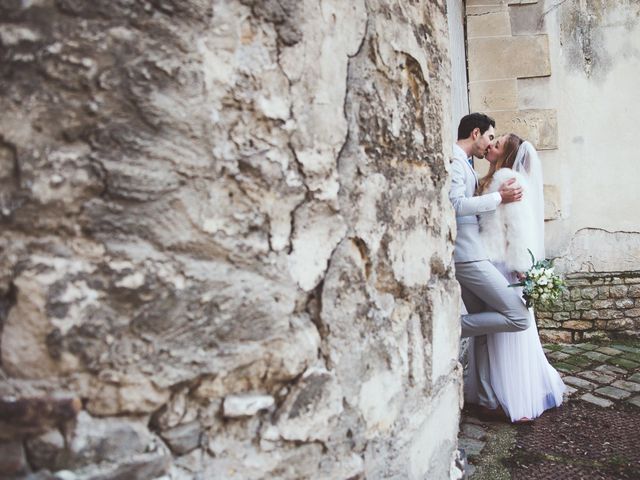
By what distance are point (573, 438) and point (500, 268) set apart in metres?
1.09

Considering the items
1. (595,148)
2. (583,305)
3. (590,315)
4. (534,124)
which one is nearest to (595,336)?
(590,315)

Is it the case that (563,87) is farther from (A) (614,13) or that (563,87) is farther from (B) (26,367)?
(B) (26,367)

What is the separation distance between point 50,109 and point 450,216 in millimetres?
1347

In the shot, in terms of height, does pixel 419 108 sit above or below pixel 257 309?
above

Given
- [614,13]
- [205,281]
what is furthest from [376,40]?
[614,13]

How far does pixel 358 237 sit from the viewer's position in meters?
1.37

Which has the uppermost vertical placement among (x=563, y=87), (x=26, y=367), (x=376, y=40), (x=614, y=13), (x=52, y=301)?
(x=614, y=13)

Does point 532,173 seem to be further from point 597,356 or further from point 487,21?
point 487,21

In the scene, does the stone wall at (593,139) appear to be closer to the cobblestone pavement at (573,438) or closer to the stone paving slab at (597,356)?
the stone paving slab at (597,356)

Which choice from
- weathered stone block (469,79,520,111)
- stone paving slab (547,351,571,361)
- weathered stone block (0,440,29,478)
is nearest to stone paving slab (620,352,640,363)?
stone paving slab (547,351,571,361)

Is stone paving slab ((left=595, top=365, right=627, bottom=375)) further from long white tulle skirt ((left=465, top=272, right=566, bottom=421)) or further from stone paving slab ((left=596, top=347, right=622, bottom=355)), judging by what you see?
long white tulle skirt ((left=465, top=272, right=566, bottom=421))

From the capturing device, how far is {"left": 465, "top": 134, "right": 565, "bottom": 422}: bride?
347cm

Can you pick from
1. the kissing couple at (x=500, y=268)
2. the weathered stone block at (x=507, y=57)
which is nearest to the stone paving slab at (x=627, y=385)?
the kissing couple at (x=500, y=268)

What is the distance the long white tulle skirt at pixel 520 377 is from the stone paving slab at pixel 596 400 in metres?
0.26
